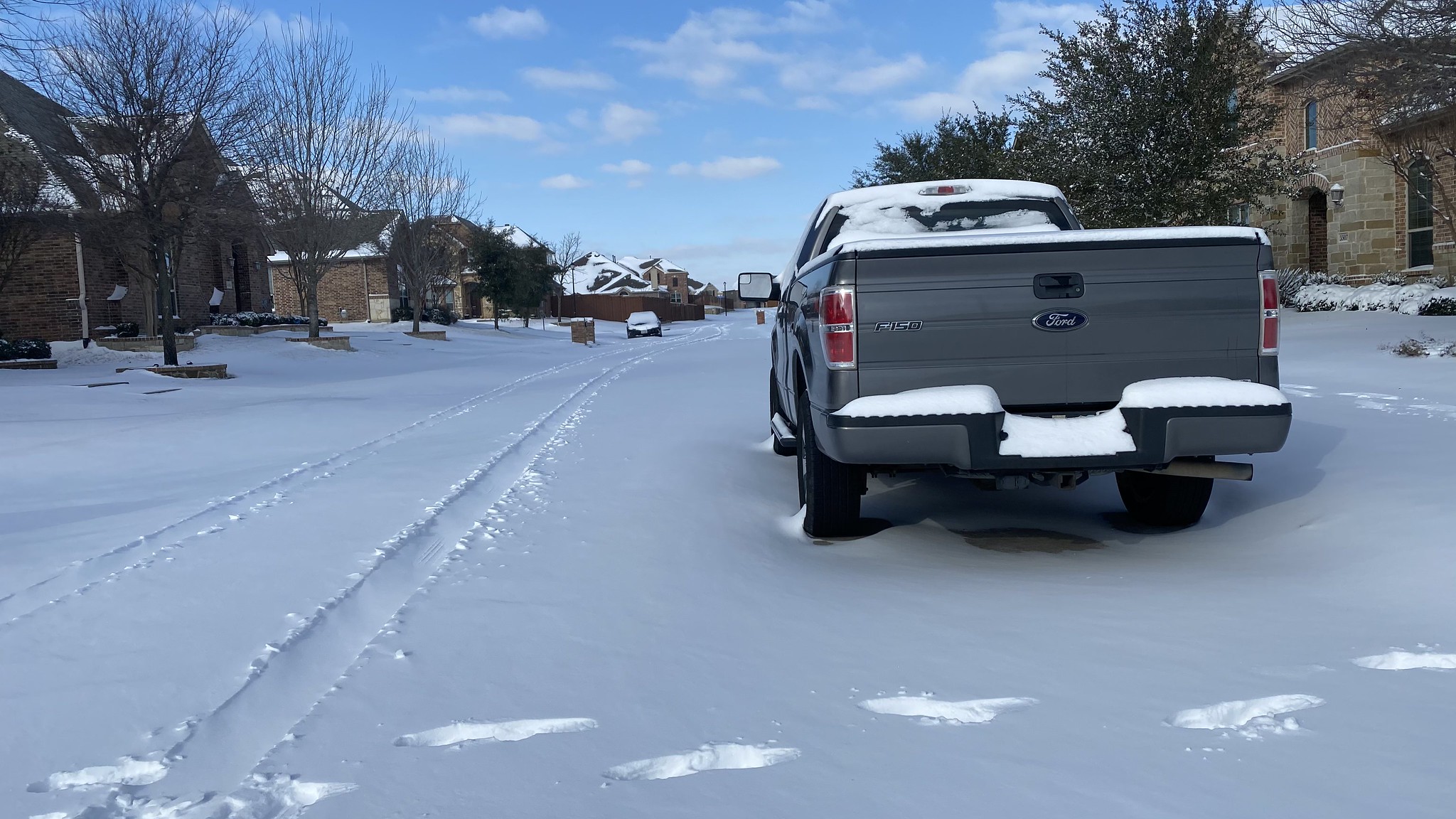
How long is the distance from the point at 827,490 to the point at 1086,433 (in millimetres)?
1323

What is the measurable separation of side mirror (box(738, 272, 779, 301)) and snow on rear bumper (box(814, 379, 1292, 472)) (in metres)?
3.54

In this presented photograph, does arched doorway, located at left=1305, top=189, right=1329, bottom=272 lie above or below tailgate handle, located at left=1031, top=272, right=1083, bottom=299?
above

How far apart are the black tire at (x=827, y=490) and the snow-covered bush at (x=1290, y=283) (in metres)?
24.8

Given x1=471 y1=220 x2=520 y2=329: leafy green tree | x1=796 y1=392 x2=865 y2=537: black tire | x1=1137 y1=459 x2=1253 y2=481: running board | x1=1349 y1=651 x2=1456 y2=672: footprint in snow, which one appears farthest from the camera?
x1=471 y1=220 x2=520 y2=329: leafy green tree

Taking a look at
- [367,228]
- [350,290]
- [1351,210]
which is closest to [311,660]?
[1351,210]

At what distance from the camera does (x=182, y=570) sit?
4.79 m

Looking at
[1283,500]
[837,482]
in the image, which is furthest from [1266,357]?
[837,482]

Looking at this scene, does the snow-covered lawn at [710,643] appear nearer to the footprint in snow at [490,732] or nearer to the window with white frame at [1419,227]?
the footprint in snow at [490,732]

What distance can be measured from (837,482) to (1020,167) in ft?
58.5

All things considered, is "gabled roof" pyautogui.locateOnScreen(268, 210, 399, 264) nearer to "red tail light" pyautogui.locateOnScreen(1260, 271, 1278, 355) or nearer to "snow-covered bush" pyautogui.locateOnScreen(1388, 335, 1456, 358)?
"snow-covered bush" pyautogui.locateOnScreen(1388, 335, 1456, 358)

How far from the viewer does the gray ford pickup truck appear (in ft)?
14.4

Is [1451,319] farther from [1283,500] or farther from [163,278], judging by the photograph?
[163,278]

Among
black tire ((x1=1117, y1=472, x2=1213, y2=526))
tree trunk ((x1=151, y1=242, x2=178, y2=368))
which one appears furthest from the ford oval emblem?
tree trunk ((x1=151, y1=242, x2=178, y2=368))

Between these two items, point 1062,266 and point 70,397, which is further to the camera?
point 70,397
